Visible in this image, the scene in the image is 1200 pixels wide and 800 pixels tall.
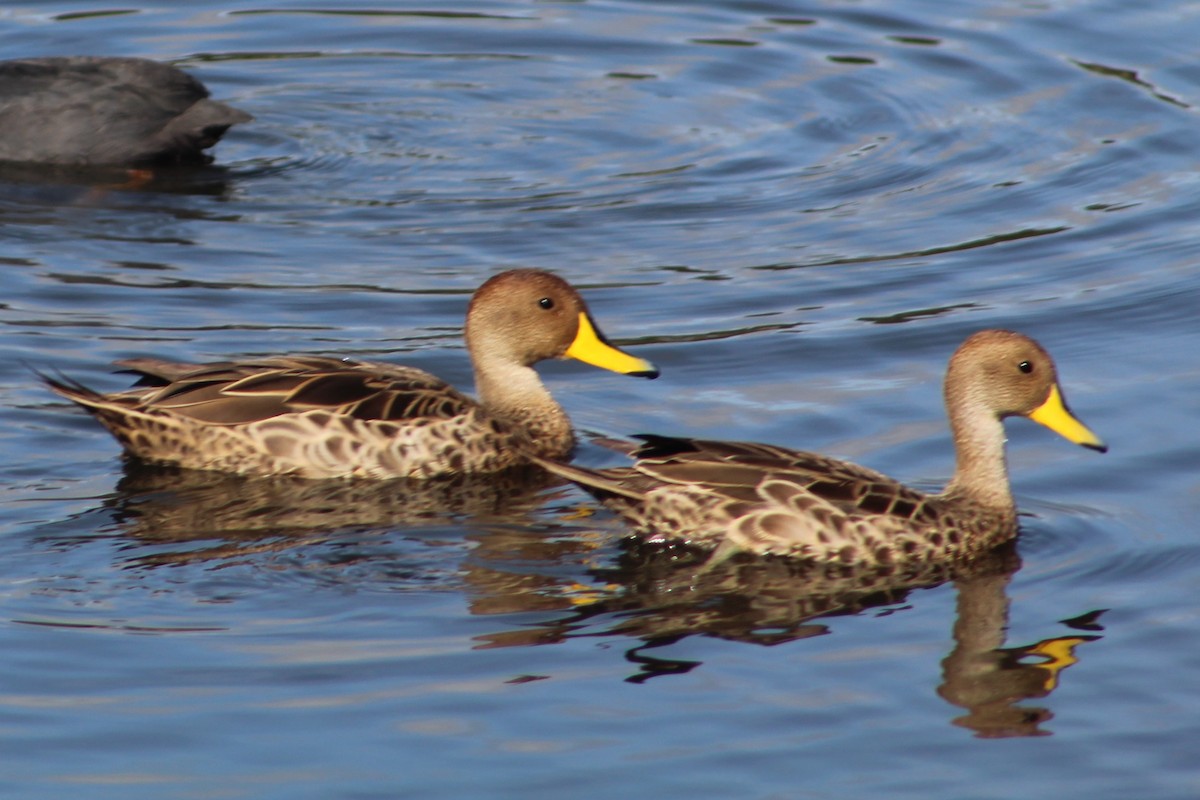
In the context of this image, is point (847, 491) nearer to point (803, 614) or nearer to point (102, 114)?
point (803, 614)

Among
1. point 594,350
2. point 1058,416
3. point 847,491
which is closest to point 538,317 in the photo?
point 594,350

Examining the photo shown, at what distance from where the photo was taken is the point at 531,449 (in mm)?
9812

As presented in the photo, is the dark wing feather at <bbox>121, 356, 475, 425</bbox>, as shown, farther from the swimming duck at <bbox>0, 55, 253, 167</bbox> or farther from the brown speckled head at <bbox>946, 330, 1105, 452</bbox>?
the swimming duck at <bbox>0, 55, 253, 167</bbox>

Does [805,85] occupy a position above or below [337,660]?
above

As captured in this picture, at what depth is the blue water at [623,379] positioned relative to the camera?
22.7ft

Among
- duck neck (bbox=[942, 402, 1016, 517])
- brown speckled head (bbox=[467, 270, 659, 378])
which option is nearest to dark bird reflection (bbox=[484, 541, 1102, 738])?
duck neck (bbox=[942, 402, 1016, 517])

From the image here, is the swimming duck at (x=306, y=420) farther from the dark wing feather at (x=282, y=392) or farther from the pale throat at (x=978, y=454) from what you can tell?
the pale throat at (x=978, y=454)

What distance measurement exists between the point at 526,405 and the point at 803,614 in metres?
2.51

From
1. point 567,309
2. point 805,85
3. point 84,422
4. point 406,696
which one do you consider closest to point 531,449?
point 567,309

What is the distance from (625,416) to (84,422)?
2.48 metres

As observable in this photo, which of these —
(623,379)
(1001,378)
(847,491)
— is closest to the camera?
(847,491)

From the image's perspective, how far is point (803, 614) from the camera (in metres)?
7.95

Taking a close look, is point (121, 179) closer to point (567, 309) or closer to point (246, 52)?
point (246, 52)

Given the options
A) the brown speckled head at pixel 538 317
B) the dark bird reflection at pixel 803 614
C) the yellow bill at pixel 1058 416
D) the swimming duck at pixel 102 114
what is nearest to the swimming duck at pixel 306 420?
the brown speckled head at pixel 538 317
